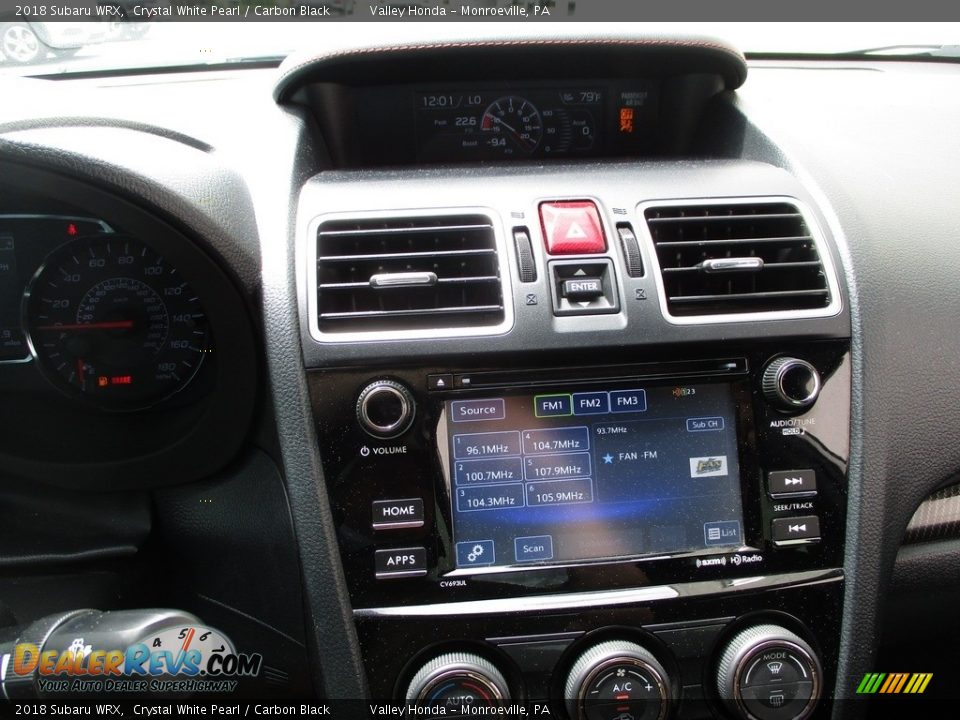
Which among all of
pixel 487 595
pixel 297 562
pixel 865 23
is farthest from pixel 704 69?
pixel 297 562

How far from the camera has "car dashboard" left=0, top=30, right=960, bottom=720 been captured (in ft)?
5.00

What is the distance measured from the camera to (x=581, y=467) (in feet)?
5.14

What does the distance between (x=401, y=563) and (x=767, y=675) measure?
0.72m

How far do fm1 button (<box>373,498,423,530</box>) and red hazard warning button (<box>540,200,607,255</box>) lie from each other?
0.55 m

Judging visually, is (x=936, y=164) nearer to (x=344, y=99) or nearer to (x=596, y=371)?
(x=596, y=371)

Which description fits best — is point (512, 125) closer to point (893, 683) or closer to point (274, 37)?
point (274, 37)

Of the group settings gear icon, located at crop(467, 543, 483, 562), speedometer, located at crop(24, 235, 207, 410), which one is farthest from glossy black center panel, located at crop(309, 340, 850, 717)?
speedometer, located at crop(24, 235, 207, 410)

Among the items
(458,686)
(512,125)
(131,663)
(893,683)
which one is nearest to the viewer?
(131,663)

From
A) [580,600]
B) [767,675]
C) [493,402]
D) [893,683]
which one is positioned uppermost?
[493,402]

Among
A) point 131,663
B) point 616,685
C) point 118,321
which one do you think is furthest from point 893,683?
point 118,321

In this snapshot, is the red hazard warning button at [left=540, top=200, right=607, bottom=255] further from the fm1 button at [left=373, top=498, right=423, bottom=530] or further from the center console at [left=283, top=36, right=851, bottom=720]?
the fm1 button at [left=373, top=498, right=423, bottom=530]

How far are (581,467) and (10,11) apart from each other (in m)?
1.82

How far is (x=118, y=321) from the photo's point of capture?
5.91 feet

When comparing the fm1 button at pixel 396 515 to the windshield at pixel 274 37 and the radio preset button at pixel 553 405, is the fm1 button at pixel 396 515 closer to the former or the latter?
the radio preset button at pixel 553 405
